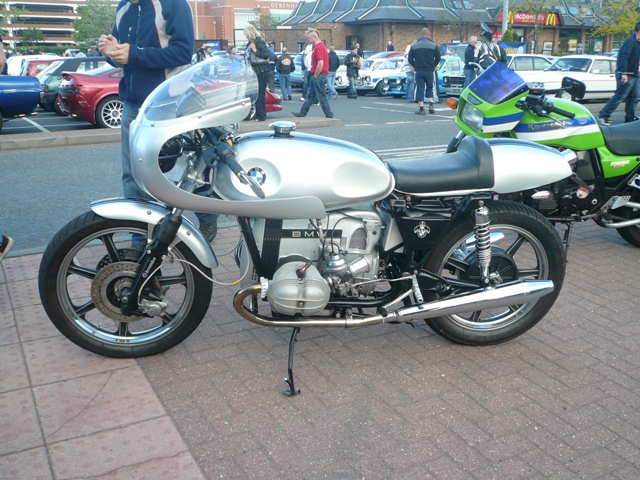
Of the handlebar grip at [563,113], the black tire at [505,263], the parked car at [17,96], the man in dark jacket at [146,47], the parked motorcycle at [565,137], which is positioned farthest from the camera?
the parked car at [17,96]

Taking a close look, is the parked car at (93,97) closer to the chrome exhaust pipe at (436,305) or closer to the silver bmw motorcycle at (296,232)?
the silver bmw motorcycle at (296,232)

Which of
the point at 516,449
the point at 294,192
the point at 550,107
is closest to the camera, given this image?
the point at 516,449

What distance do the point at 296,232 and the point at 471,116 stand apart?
2.44m

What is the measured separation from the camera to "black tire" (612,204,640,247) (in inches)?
214

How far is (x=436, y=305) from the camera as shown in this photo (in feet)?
11.5

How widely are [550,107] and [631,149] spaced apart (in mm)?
847

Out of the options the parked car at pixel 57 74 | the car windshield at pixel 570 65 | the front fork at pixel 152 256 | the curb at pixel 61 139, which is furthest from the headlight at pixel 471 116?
the car windshield at pixel 570 65

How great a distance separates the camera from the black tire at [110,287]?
340 cm

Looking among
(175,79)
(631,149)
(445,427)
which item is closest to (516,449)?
(445,427)

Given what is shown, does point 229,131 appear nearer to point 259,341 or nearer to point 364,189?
point 364,189

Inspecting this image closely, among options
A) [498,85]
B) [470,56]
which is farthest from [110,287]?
[470,56]

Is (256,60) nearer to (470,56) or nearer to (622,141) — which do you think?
(470,56)

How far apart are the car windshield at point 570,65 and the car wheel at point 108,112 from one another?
1422cm

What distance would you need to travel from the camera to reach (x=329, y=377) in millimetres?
3527
